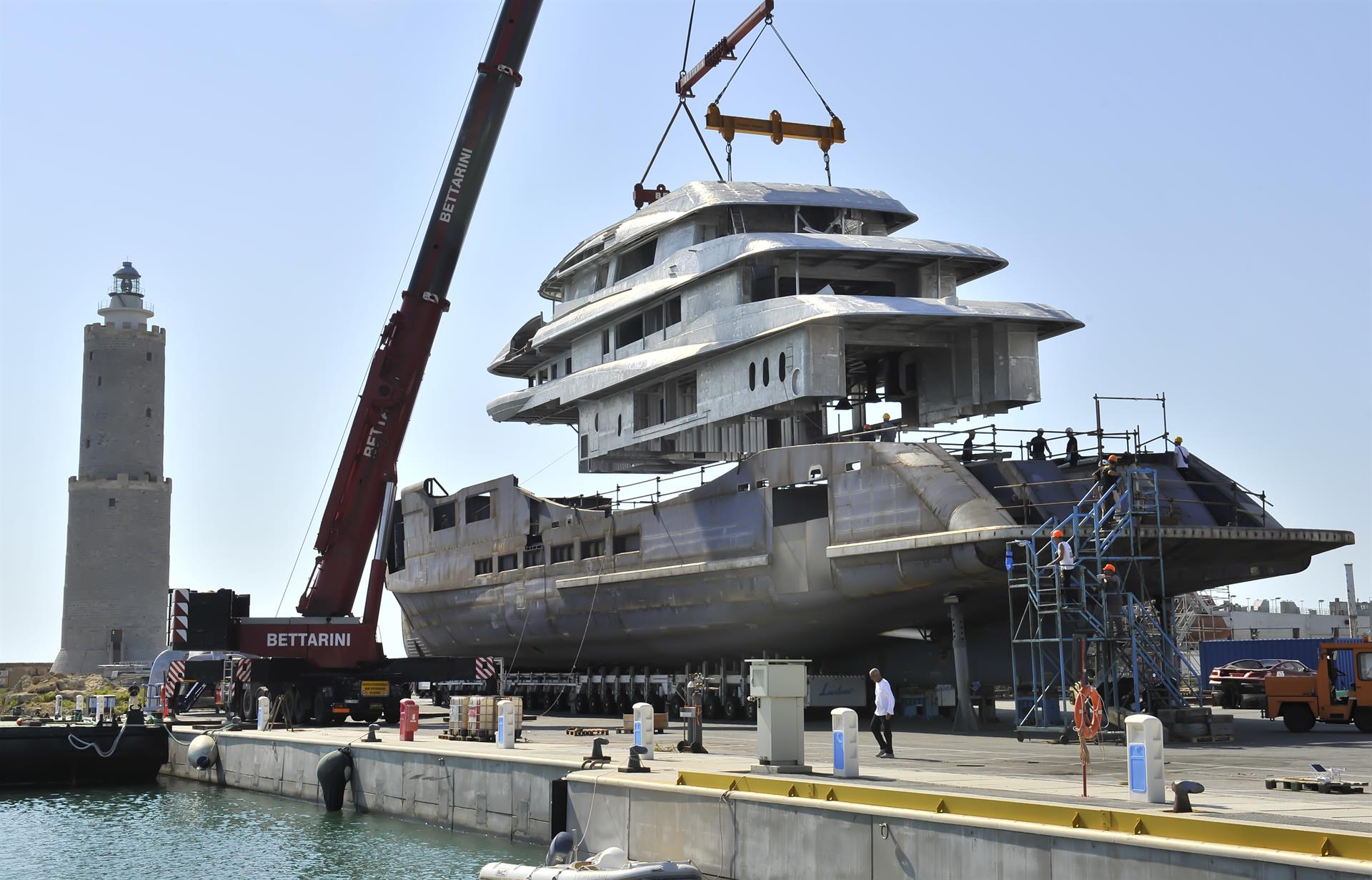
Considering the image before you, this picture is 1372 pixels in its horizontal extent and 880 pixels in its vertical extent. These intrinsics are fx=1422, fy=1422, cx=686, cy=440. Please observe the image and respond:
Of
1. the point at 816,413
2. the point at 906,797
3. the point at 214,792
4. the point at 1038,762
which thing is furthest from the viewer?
the point at 816,413

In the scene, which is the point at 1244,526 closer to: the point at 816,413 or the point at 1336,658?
the point at 1336,658

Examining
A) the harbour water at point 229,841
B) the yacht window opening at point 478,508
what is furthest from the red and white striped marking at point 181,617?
the yacht window opening at point 478,508

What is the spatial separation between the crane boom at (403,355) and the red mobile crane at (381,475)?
22 millimetres

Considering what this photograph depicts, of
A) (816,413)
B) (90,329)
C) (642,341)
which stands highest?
(90,329)

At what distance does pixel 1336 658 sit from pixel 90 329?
6706cm

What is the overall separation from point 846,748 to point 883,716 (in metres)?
3.84

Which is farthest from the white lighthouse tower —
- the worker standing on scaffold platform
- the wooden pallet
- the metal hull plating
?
the wooden pallet

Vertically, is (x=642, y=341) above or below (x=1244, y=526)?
above

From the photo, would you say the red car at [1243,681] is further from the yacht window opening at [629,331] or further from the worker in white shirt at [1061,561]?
the yacht window opening at [629,331]

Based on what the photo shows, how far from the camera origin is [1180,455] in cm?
2542

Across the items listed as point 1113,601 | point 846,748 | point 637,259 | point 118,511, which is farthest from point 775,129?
point 118,511

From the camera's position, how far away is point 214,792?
26.3m

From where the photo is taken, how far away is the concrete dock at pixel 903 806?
999cm

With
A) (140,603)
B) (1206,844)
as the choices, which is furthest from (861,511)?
(140,603)
